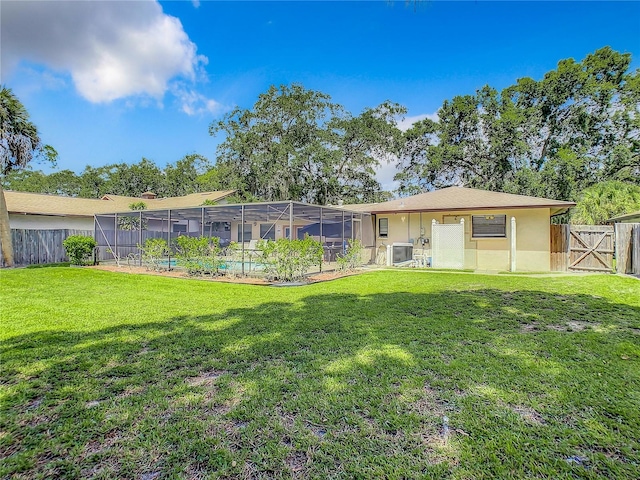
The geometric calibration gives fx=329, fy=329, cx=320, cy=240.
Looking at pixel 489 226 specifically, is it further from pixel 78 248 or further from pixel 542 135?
pixel 78 248

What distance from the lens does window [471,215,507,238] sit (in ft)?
44.1

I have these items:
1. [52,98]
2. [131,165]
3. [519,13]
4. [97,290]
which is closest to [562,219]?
[519,13]

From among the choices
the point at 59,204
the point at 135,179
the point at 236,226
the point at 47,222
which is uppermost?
the point at 135,179

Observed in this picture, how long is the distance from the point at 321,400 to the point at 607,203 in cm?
2187

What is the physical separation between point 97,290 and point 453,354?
8334mm

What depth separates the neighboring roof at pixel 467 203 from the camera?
12438 mm

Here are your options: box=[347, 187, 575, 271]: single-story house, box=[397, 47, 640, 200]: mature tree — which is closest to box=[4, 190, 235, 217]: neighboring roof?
box=[347, 187, 575, 271]: single-story house

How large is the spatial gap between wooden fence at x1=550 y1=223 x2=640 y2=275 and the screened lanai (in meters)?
7.41

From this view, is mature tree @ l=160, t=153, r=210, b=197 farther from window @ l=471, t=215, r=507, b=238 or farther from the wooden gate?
the wooden gate

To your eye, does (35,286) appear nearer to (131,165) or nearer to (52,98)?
(52,98)

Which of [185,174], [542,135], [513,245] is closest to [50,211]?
[185,174]

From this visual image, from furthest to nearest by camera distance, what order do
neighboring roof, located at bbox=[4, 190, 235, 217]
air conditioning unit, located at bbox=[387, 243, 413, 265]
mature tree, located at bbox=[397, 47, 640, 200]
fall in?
mature tree, located at bbox=[397, 47, 640, 200], neighboring roof, located at bbox=[4, 190, 235, 217], air conditioning unit, located at bbox=[387, 243, 413, 265]

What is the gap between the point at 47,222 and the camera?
Answer: 1878cm

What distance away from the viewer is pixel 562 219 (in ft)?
80.3
